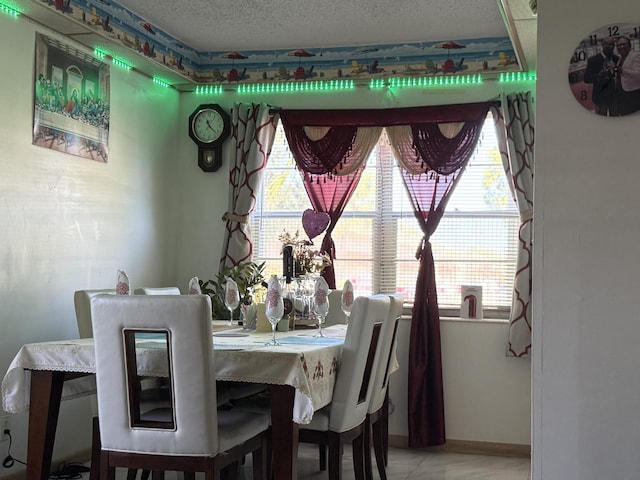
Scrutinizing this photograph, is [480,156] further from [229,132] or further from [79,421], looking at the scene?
[79,421]

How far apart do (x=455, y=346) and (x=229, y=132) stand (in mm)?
2217

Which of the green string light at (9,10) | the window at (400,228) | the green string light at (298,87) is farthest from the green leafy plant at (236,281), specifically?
the green string light at (9,10)

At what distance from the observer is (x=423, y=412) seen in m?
4.99

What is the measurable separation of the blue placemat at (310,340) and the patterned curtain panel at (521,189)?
1736 mm

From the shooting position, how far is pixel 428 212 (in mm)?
5160

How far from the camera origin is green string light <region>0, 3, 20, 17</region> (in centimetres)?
385

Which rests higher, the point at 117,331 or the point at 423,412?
the point at 117,331

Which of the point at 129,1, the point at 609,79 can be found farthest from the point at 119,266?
the point at 609,79

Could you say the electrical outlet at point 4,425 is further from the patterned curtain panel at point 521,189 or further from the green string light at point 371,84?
the patterned curtain panel at point 521,189

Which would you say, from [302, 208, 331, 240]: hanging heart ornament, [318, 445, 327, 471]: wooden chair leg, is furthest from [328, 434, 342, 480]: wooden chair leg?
[302, 208, 331, 240]: hanging heart ornament

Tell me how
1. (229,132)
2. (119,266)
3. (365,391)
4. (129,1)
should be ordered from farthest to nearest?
(229,132) → (119,266) → (129,1) → (365,391)

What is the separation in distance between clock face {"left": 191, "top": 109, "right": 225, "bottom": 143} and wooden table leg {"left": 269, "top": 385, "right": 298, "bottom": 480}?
299 centimetres

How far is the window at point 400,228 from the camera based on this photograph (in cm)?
516

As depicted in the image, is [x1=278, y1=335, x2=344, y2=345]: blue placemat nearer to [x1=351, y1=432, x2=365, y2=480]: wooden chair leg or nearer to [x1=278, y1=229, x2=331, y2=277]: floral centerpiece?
[x1=351, y1=432, x2=365, y2=480]: wooden chair leg
